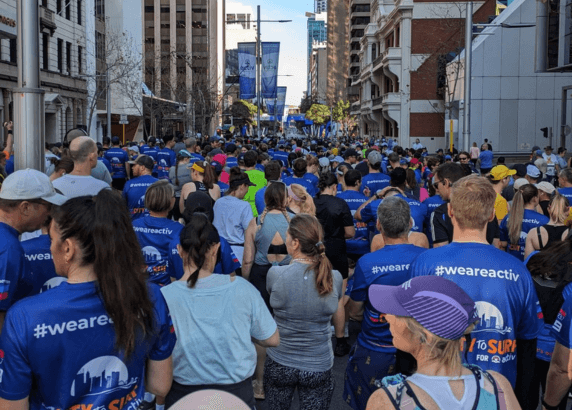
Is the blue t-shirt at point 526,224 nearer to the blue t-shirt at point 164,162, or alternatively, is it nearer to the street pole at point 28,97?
the street pole at point 28,97

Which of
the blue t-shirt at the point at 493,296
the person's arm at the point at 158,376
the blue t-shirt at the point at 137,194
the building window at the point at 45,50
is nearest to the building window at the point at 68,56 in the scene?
the building window at the point at 45,50

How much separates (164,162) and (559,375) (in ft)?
40.3

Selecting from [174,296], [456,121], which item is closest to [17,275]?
[174,296]

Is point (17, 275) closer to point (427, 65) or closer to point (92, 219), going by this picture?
point (92, 219)

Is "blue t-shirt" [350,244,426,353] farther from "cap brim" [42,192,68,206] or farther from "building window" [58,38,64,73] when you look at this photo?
"building window" [58,38,64,73]

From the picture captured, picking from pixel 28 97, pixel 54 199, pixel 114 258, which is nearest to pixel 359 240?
pixel 28 97

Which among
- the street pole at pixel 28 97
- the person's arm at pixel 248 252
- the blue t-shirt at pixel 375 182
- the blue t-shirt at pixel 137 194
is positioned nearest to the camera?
the street pole at pixel 28 97

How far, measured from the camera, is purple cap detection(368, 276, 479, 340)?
2395 millimetres

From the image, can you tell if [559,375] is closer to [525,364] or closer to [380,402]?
[525,364]

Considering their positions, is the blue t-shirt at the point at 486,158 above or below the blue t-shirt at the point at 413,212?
above

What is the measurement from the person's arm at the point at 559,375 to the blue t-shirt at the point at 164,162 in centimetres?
1196

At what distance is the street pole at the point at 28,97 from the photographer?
5.25 metres

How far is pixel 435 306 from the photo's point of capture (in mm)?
2404

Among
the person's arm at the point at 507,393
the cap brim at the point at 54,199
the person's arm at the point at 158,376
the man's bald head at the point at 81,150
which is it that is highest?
the man's bald head at the point at 81,150
